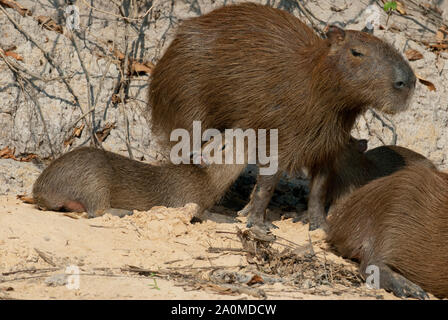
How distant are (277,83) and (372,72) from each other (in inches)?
31.6

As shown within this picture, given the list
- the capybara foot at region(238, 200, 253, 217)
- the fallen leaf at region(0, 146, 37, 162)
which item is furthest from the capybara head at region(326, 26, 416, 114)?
the fallen leaf at region(0, 146, 37, 162)

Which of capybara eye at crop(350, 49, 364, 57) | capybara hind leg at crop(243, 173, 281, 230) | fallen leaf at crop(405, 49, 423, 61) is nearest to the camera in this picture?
capybara eye at crop(350, 49, 364, 57)

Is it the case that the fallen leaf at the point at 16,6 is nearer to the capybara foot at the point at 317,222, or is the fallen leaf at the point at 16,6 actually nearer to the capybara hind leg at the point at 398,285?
the capybara foot at the point at 317,222

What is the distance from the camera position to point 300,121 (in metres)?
5.89

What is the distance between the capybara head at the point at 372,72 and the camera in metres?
5.56

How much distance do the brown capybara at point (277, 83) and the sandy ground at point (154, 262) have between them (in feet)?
2.64

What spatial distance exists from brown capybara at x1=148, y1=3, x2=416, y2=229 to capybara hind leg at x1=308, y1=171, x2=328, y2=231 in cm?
1

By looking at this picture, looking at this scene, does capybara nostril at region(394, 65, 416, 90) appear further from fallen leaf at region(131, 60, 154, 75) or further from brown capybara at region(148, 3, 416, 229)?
fallen leaf at region(131, 60, 154, 75)

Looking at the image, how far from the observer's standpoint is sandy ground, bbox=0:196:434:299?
407cm

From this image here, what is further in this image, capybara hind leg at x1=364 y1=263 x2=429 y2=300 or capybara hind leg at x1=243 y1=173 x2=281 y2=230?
capybara hind leg at x1=243 y1=173 x2=281 y2=230

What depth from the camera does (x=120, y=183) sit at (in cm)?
595

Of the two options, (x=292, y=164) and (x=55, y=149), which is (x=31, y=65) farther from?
(x=292, y=164)

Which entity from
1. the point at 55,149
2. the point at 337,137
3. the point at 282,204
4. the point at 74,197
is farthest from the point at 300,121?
the point at 55,149

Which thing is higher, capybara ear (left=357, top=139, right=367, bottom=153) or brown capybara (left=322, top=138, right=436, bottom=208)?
capybara ear (left=357, top=139, right=367, bottom=153)
